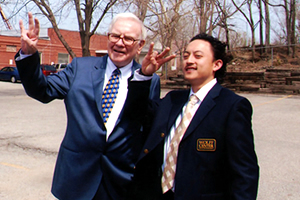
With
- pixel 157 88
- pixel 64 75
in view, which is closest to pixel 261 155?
pixel 157 88

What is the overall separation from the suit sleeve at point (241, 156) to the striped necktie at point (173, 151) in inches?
9.6

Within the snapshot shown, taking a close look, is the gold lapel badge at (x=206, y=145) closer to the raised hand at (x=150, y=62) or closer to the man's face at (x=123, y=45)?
the raised hand at (x=150, y=62)

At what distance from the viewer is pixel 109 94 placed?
213 cm

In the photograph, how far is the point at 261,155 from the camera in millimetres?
5742

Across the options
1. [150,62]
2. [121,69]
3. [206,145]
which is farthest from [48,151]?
[206,145]

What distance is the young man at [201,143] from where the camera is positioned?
5.84ft

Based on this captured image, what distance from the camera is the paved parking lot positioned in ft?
13.8

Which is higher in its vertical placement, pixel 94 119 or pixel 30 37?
pixel 30 37

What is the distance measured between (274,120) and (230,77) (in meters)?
9.59

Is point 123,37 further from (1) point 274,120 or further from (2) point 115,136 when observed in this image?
(1) point 274,120

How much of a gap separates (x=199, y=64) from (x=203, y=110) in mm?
274

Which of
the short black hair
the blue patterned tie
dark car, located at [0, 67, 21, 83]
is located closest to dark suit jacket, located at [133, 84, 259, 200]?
the short black hair

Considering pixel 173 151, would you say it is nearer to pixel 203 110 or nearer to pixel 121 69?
pixel 203 110

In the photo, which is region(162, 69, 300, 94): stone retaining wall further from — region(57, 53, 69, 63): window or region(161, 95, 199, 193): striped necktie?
region(57, 53, 69, 63): window
